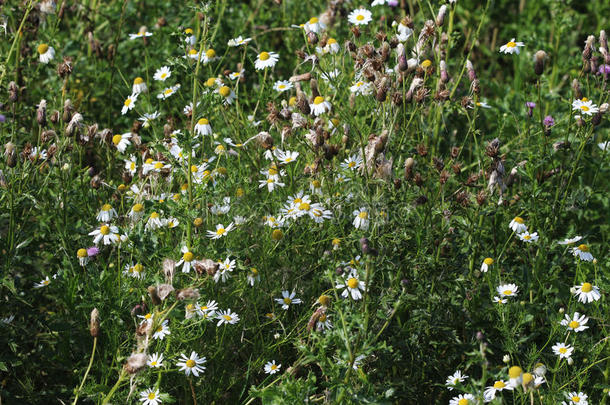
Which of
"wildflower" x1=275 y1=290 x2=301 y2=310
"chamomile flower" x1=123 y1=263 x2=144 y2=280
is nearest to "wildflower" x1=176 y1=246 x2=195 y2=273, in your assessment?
"chamomile flower" x1=123 y1=263 x2=144 y2=280

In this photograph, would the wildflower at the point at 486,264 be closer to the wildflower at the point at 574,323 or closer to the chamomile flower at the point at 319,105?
the wildflower at the point at 574,323

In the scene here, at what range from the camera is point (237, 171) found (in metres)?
2.93

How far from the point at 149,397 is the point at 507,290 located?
127 cm

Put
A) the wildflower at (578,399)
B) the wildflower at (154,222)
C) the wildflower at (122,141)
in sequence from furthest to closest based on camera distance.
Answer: the wildflower at (122,141), the wildflower at (154,222), the wildflower at (578,399)

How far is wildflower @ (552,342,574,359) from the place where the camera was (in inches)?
94.3

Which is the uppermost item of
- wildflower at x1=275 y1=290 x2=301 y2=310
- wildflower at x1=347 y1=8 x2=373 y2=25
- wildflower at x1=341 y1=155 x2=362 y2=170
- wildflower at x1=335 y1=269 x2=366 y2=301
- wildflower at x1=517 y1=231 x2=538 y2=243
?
wildflower at x1=347 y1=8 x2=373 y2=25

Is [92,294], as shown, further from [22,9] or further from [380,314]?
[22,9]

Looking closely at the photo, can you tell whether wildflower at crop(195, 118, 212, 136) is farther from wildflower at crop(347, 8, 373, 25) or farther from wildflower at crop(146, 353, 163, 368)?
wildflower at crop(347, 8, 373, 25)

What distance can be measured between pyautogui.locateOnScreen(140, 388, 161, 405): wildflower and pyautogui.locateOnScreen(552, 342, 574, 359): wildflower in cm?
126

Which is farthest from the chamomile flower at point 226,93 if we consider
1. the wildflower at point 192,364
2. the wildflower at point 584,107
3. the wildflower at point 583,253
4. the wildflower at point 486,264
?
the wildflower at point 583,253

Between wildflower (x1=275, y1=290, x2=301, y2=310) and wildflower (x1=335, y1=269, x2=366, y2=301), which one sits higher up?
wildflower (x1=335, y1=269, x2=366, y2=301)

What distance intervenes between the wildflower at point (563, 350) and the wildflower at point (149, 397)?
49.7 inches

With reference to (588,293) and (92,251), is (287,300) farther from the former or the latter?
(588,293)

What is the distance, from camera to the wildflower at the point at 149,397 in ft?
7.31
